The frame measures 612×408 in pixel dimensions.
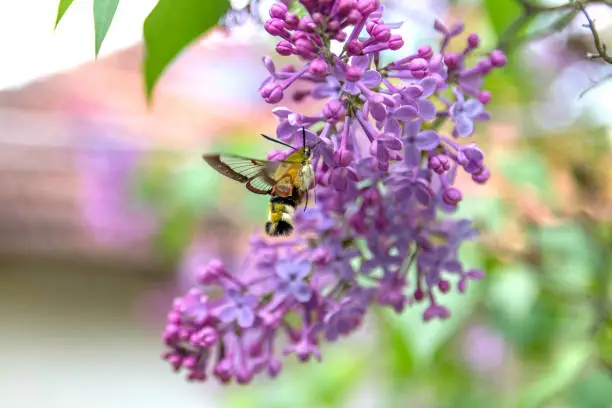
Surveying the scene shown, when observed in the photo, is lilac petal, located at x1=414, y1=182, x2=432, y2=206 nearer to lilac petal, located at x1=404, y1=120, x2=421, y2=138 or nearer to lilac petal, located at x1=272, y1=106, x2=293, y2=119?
lilac petal, located at x1=404, y1=120, x2=421, y2=138

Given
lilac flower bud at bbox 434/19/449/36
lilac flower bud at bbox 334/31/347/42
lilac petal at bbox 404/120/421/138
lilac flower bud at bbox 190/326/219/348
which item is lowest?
lilac flower bud at bbox 190/326/219/348

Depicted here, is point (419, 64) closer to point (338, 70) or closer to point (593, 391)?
point (338, 70)

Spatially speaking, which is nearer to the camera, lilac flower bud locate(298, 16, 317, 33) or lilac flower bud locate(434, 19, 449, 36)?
lilac flower bud locate(298, 16, 317, 33)

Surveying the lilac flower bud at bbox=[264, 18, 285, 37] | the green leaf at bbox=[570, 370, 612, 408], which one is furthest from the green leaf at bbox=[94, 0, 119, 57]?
the green leaf at bbox=[570, 370, 612, 408]

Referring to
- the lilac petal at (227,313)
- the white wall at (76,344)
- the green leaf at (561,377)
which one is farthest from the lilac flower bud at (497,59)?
the white wall at (76,344)

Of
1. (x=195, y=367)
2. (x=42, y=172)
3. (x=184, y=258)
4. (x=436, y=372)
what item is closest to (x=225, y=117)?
(x=42, y=172)

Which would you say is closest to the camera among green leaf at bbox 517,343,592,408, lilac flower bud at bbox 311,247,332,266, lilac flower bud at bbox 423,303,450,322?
lilac flower bud at bbox 311,247,332,266
